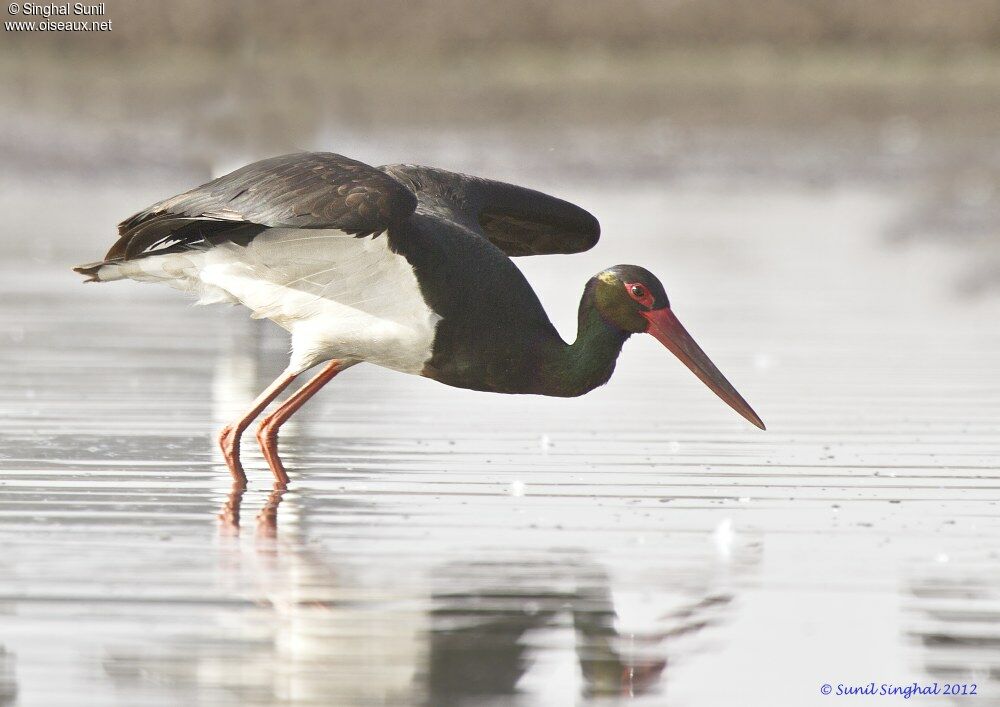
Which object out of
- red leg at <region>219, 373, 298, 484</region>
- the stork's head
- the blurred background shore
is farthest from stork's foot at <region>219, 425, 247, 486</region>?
A: the blurred background shore

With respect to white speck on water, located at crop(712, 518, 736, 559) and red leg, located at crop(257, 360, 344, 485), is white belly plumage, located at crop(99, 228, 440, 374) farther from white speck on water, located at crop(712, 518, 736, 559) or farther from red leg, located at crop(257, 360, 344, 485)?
white speck on water, located at crop(712, 518, 736, 559)

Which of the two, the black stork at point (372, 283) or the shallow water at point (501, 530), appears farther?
the black stork at point (372, 283)

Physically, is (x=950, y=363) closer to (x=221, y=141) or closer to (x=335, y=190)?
(x=335, y=190)

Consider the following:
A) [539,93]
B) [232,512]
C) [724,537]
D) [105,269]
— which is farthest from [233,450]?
[539,93]

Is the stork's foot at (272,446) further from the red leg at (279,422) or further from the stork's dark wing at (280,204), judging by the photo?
the stork's dark wing at (280,204)

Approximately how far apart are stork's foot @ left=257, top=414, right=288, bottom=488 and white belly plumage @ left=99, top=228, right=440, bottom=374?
270 millimetres

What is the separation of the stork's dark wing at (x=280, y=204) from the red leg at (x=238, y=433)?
65 centimetres

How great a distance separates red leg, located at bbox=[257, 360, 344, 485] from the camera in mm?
7812

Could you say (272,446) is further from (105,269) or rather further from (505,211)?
(505,211)

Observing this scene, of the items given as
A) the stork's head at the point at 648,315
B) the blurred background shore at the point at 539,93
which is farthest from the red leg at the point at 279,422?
the blurred background shore at the point at 539,93

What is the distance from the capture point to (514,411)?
968cm

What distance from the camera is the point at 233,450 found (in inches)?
309

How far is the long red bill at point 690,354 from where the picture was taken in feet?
25.3

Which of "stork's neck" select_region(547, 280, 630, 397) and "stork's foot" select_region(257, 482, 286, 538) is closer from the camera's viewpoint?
"stork's foot" select_region(257, 482, 286, 538)
